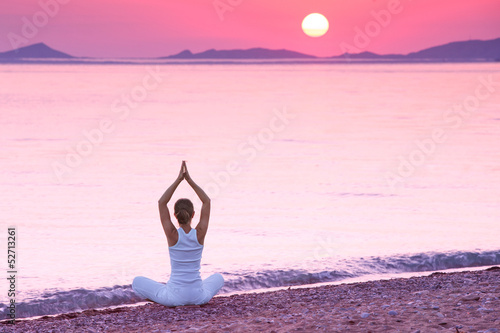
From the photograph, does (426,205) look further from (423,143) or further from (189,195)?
(423,143)

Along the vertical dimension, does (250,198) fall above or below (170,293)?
above

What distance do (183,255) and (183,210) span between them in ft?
1.64

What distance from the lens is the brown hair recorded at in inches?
274

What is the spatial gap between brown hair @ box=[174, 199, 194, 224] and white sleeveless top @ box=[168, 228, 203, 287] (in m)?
0.12

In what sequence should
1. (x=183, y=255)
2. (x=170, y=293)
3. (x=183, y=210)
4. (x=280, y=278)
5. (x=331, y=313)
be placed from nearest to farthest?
1. (x=331, y=313)
2. (x=183, y=210)
3. (x=183, y=255)
4. (x=170, y=293)
5. (x=280, y=278)

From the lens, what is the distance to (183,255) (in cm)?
715

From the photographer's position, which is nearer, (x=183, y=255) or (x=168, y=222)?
(x=168, y=222)

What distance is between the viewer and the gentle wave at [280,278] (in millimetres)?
8586

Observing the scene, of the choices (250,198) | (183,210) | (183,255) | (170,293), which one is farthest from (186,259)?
(250,198)

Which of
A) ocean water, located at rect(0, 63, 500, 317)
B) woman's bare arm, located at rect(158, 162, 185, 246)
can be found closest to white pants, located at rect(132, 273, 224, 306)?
woman's bare arm, located at rect(158, 162, 185, 246)

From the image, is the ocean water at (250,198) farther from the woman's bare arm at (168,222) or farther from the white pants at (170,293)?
the woman's bare arm at (168,222)

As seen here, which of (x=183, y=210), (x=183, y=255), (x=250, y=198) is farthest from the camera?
(x=250, y=198)

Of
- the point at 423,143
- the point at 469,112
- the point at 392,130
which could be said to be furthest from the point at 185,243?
the point at 469,112

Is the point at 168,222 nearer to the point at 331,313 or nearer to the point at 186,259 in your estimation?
the point at 186,259
